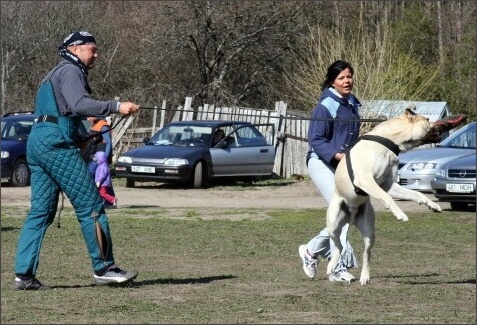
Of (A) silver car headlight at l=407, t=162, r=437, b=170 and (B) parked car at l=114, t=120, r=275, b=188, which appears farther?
A: (B) parked car at l=114, t=120, r=275, b=188

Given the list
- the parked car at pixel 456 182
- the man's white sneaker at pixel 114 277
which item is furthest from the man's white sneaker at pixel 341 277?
the parked car at pixel 456 182

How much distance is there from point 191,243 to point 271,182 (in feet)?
42.8

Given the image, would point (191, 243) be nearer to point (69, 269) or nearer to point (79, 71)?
point (69, 269)

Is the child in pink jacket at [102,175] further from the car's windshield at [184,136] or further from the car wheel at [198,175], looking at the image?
the car's windshield at [184,136]

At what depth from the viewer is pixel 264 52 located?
35.6m

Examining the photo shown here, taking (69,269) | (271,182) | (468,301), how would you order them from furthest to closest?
1. (271,182)
2. (69,269)
3. (468,301)

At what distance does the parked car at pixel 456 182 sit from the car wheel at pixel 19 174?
33.1 ft

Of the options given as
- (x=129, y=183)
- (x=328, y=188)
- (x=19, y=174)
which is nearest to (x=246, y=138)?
(x=129, y=183)

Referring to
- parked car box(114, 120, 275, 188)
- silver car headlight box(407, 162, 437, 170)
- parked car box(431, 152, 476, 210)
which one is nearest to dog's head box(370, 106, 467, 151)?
parked car box(431, 152, 476, 210)

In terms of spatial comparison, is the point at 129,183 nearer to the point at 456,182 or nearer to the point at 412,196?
the point at 456,182

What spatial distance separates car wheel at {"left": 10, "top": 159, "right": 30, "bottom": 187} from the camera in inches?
949

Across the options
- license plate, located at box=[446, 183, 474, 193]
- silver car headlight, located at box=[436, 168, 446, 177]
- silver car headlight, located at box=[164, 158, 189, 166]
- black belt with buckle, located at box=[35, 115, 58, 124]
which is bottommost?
silver car headlight, located at box=[164, 158, 189, 166]

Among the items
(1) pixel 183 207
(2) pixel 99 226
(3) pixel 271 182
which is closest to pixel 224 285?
(2) pixel 99 226

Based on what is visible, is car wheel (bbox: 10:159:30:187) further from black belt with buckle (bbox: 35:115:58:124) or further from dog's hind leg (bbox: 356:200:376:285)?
dog's hind leg (bbox: 356:200:376:285)
